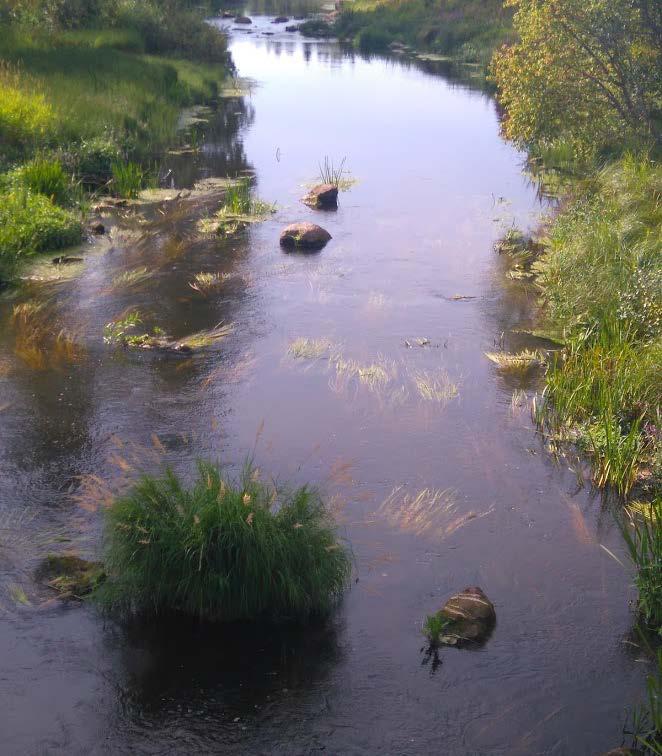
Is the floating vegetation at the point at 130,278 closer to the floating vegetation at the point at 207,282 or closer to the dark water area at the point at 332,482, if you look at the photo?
the dark water area at the point at 332,482

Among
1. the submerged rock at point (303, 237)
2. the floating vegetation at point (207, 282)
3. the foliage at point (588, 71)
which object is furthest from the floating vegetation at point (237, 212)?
the foliage at point (588, 71)

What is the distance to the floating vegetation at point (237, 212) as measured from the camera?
1469 centimetres

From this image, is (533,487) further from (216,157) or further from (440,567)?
(216,157)

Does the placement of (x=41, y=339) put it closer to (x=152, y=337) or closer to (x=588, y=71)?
(x=152, y=337)

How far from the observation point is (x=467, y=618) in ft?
18.7

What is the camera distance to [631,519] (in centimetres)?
702

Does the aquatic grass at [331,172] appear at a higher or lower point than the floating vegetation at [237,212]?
lower

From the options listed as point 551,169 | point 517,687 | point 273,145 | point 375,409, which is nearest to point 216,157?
point 273,145

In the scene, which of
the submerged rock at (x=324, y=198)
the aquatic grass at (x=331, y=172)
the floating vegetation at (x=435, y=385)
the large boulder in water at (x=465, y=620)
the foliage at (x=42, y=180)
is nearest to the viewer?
the large boulder in water at (x=465, y=620)

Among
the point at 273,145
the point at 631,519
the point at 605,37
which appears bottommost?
the point at 273,145

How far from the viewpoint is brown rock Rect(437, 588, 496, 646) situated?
5641 millimetres

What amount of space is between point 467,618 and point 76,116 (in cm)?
1504

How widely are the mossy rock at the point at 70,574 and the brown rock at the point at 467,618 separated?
2.31 m

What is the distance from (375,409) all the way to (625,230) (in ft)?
16.2
